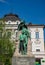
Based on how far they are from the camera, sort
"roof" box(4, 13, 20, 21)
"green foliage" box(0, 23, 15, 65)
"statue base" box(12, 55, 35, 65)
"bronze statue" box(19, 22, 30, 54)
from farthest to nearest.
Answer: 1. "roof" box(4, 13, 20, 21)
2. "green foliage" box(0, 23, 15, 65)
3. "bronze statue" box(19, 22, 30, 54)
4. "statue base" box(12, 55, 35, 65)

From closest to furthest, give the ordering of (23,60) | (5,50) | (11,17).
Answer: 1. (23,60)
2. (5,50)
3. (11,17)

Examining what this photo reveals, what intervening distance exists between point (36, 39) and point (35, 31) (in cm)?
172

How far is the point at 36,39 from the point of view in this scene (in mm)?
53062

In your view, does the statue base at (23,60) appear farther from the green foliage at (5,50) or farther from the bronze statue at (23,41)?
the green foliage at (5,50)

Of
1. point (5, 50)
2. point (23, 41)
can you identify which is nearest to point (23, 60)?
point (23, 41)

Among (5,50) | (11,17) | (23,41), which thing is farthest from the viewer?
(11,17)

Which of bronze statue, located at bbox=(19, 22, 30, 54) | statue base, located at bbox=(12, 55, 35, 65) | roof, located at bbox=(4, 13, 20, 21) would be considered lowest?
statue base, located at bbox=(12, 55, 35, 65)

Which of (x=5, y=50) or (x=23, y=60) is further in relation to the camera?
(x=5, y=50)

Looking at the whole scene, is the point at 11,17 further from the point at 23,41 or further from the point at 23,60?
the point at 23,60

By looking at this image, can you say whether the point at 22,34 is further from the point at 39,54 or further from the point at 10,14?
the point at 10,14

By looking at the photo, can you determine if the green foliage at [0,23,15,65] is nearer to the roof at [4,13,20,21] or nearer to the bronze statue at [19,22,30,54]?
the bronze statue at [19,22,30,54]

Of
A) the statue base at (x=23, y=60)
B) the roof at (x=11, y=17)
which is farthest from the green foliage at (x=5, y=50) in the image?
the roof at (x=11, y=17)

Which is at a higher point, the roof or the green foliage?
the roof

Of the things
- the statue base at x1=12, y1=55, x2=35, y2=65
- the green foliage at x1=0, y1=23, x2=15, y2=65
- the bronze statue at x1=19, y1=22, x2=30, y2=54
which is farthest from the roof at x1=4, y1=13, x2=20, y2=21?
the statue base at x1=12, y1=55, x2=35, y2=65
